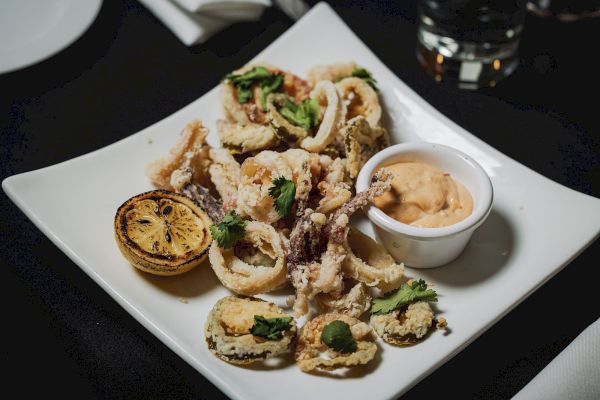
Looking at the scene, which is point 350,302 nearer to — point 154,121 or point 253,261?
point 253,261

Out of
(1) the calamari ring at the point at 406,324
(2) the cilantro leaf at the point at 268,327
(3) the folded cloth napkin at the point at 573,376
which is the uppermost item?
(2) the cilantro leaf at the point at 268,327

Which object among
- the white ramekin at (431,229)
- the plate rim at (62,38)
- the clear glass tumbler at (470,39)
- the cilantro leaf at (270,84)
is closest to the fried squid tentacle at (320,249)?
the white ramekin at (431,229)

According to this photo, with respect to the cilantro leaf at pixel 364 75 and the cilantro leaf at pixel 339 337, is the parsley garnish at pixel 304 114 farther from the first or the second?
the cilantro leaf at pixel 339 337

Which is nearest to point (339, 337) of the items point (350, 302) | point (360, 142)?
point (350, 302)

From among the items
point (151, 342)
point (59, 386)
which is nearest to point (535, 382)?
point (151, 342)

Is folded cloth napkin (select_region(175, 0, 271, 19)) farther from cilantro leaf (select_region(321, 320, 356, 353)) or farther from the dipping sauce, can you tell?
cilantro leaf (select_region(321, 320, 356, 353))
